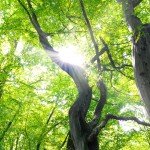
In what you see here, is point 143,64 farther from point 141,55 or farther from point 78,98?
point 78,98

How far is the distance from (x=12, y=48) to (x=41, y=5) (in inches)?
314

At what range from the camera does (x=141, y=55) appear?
8.20 metres

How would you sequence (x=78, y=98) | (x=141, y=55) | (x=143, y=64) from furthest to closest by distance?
1. (x=78, y=98)
2. (x=141, y=55)
3. (x=143, y=64)

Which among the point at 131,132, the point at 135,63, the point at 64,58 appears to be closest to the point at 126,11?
the point at 135,63

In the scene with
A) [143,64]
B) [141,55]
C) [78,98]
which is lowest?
[78,98]

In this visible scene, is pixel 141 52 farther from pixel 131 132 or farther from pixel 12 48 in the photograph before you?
pixel 131 132

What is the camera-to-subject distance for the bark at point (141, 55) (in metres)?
7.89

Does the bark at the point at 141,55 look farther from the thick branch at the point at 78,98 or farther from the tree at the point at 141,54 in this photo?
the thick branch at the point at 78,98

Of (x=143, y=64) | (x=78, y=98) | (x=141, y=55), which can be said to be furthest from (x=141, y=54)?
→ (x=78, y=98)

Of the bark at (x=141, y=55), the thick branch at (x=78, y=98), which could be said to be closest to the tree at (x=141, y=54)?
the bark at (x=141, y=55)

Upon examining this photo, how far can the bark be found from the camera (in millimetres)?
7887

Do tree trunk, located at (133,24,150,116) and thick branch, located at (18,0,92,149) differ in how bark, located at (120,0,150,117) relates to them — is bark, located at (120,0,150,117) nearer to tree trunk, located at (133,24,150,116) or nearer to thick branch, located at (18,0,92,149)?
tree trunk, located at (133,24,150,116)

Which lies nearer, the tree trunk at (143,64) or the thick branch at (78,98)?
the tree trunk at (143,64)

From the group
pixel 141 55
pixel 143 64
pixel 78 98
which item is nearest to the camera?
pixel 143 64
